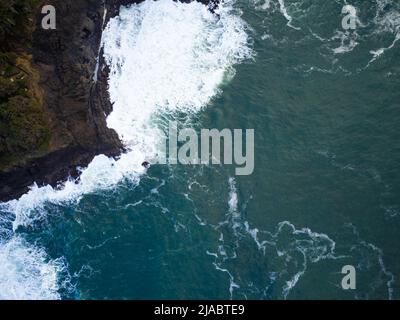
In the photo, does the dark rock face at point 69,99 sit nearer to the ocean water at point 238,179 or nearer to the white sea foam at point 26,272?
the ocean water at point 238,179

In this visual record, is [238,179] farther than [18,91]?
Yes

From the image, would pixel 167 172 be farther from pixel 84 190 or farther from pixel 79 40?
pixel 79 40

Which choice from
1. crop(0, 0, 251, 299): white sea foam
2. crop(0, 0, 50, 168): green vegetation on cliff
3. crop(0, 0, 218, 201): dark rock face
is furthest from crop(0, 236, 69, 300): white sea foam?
crop(0, 0, 50, 168): green vegetation on cliff

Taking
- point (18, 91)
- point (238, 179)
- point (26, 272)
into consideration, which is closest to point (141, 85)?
point (18, 91)

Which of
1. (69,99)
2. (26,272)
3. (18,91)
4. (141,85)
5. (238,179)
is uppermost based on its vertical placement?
(141,85)

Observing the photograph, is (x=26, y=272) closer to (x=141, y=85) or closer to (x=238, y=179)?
(x=238, y=179)
